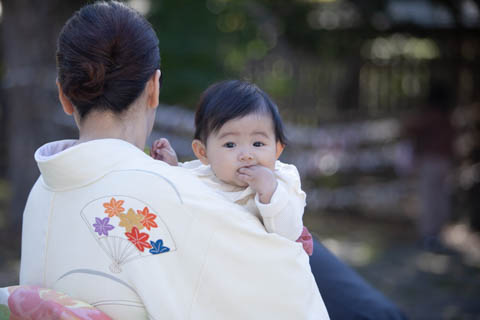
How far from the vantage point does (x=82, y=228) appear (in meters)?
1.63

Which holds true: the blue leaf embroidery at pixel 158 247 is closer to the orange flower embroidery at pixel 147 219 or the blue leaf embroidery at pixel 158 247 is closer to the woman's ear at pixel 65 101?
the orange flower embroidery at pixel 147 219

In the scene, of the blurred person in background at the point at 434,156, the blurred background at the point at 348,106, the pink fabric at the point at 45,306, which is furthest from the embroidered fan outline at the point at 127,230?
the blurred person in background at the point at 434,156

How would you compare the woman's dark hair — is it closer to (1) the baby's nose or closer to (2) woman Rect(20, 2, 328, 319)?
(2) woman Rect(20, 2, 328, 319)

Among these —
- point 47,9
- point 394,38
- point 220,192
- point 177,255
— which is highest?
point 394,38

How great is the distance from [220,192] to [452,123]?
18.8ft

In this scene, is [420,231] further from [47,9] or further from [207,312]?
[207,312]

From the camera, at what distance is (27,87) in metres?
6.57

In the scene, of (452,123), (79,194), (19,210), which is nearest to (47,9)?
(19,210)

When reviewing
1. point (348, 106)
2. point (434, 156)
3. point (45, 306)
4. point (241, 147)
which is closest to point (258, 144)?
point (241, 147)

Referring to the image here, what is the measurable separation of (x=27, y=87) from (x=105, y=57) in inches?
207

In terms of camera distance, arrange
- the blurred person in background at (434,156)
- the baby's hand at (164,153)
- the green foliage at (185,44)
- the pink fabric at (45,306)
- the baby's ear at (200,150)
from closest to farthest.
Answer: the pink fabric at (45,306) < the baby's ear at (200,150) < the baby's hand at (164,153) < the blurred person in background at (434,156) < the green foliage at (185,44)

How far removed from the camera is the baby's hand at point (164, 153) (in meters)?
2.08

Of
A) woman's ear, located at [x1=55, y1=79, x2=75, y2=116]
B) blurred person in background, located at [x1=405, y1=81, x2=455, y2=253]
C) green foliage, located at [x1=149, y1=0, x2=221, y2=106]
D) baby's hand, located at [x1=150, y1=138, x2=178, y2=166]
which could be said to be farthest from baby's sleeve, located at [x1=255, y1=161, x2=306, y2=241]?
green foliage, located at [x1=149, y1=0, x2=221, y2=106]

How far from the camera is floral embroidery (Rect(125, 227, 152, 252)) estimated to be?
61.8 inches
